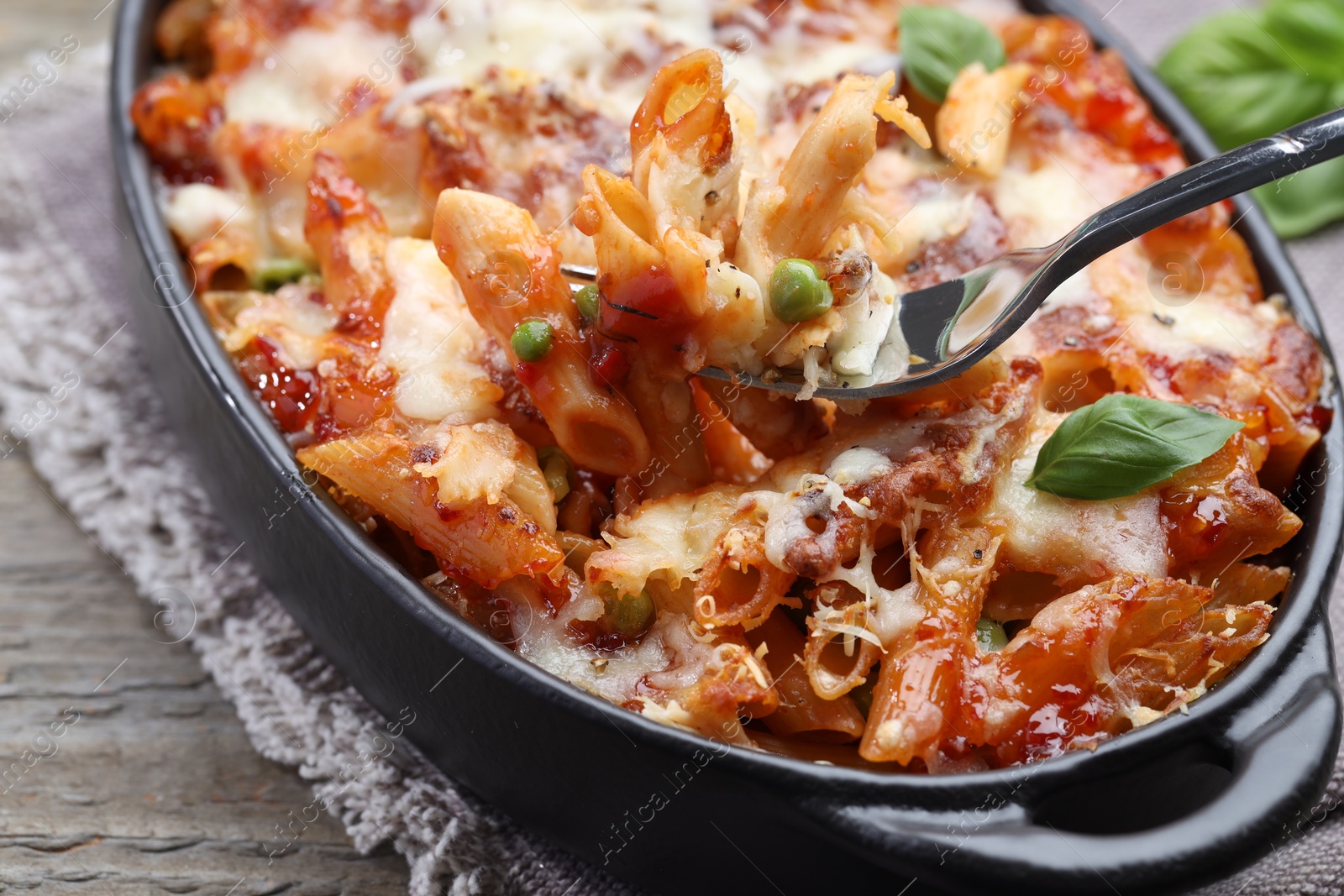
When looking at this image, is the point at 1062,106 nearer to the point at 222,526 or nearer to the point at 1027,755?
the point at 1027,755

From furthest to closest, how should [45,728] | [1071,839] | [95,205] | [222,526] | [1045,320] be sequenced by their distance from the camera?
[95,205] < [222,526] < [45,728] < [1045,320] < [1071,839]

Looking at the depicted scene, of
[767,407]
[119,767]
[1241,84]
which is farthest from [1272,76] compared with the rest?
[119,767]

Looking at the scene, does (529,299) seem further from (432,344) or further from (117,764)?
(117,764)

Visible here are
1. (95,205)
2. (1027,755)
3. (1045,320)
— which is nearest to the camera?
(1027,755)

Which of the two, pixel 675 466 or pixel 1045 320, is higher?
pixel 1045 320

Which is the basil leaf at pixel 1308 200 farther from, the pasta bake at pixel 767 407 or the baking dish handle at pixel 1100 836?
the baking dish handle at pixel 1100 836

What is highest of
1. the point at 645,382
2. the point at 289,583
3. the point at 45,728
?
the point at 645,382

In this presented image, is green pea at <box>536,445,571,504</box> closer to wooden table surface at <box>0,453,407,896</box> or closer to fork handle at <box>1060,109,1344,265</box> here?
wooden table surface at <box>0,453,407,896</box>

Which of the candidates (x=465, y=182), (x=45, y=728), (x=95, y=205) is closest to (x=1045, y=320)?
(x=465, y=182)
